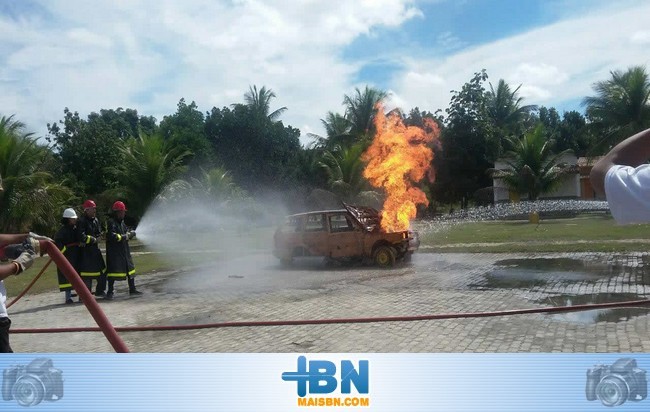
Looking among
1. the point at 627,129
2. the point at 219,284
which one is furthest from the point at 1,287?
the point at 627,129

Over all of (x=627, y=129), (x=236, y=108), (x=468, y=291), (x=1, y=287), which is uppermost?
(x=236, y=108)

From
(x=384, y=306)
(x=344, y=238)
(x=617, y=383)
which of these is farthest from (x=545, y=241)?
(x=617, y=383)

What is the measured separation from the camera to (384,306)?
28.5 ft

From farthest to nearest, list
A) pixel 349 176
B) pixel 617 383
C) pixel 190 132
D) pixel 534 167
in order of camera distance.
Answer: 1. pixel 190 132
2. pixel 534 167
3. pixel 349 176
4. pixel 617 383

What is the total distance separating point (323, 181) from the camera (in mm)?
32500

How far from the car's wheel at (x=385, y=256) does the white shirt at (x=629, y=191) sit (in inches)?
464

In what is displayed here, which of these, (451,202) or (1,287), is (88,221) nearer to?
(1,287)

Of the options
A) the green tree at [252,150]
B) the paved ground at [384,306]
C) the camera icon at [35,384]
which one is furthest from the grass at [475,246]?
the green tree at [252,150]

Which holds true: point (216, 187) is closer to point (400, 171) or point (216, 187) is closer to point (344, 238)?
point (344, 238)

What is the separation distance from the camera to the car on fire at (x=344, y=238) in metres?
13.7

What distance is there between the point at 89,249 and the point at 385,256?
6.93 meters

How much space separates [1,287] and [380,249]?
407 inches

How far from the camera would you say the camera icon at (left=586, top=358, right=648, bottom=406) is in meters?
2.44

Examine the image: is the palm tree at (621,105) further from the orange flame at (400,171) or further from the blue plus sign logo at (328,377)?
the blue plus sign logo at (328,377)
